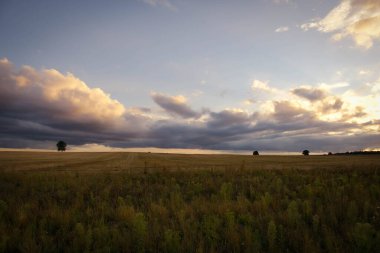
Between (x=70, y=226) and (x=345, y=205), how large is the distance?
29.7 ft

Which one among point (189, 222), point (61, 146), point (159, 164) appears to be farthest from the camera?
point (61, 146)

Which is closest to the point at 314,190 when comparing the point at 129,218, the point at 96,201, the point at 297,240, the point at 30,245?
the point at 297,240

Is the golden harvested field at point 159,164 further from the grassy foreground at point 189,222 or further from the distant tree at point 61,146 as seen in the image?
the distant tree at point 61,146

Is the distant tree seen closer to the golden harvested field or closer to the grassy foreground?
the golden harvested field

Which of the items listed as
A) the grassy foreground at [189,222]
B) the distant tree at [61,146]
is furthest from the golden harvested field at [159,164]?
the distant tree at [61,146]

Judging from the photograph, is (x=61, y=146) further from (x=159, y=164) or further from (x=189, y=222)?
(x=189, y=222)

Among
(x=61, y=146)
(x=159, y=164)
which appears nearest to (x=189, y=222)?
(x=159, y=164)

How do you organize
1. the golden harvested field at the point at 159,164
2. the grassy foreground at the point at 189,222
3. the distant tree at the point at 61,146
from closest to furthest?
the grassy foreground at the point at 189,222 → the golden harvested field at the point at 159,164 → the distant tree at the point at 61,146

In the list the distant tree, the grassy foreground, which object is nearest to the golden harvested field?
the grassy foreground

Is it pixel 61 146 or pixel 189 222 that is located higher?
pixel 61 146

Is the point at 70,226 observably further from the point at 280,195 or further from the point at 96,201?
the point at 280,195

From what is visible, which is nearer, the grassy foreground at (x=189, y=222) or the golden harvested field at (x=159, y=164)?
the grassy foreground at (x=189, y=222)

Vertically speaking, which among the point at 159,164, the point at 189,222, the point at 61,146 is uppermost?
the point at 61,146

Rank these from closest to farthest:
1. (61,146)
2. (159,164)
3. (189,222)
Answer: (189,222) → (159,164) → (61,146)
